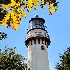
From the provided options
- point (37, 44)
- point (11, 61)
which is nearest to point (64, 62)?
Answer: point (11, 61)

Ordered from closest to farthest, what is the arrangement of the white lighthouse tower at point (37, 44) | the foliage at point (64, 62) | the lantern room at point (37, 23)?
the foliage at point (64, 62)
the white lighthouse tower at point (37, 44)
the lantern room at point (37, 23)

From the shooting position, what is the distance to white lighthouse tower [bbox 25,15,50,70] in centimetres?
4421

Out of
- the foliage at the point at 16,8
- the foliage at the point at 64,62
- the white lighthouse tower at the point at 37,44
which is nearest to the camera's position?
the foliage at the point at 16,8

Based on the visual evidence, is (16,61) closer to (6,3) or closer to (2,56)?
(2,56)

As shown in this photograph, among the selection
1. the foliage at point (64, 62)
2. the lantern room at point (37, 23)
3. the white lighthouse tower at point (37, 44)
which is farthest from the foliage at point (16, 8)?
the lantern room at point (37, 23)

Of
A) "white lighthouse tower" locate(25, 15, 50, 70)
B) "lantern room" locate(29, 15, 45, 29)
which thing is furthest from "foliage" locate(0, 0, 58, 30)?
"lantern room" locate(29, 15, 45, 29)

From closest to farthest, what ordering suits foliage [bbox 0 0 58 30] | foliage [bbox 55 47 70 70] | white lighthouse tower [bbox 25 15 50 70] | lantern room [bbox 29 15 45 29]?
foliage [bbox 0 0 58 30] < foliage [bbox 55 47 70 70] < white lighthouse tower [bbox 25 15 50 70] < lantern room [bbox 29 15 45 29]

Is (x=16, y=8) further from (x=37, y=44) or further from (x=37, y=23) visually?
(x=37, y=23)

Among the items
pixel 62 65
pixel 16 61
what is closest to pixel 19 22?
pixel 62 65

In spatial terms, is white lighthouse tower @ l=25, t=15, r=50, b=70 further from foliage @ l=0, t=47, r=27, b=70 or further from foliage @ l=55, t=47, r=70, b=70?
foliage @ l=55, t=47, r=70, b=70

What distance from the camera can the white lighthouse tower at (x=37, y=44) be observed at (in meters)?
44.2

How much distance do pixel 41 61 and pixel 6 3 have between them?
40379mm

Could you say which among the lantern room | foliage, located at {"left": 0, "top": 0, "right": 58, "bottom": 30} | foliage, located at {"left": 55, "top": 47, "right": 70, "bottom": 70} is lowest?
foliage, located at {"left": 0, "top": 0, "right": 58, "bottom": 30}

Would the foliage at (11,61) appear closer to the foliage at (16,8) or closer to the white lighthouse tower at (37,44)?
the white lighthouse tower at (37,44)
